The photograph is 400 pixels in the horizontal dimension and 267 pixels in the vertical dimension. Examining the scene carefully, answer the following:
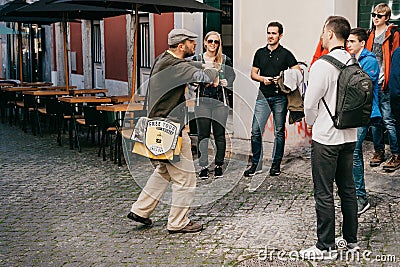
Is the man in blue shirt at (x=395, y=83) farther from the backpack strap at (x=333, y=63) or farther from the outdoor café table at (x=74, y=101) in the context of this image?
the outdoor café table at (x=74, y=101)

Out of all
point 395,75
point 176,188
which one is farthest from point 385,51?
point 176,188

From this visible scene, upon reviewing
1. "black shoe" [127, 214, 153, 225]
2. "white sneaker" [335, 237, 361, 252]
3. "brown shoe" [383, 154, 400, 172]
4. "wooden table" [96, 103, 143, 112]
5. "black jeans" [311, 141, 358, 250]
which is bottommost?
"white sneaker" [335, 237, 361, 252]

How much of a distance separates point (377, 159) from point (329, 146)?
3.62m

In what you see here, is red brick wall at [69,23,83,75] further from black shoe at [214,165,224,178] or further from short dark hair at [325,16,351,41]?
short dark hair at [325,16,351,41]

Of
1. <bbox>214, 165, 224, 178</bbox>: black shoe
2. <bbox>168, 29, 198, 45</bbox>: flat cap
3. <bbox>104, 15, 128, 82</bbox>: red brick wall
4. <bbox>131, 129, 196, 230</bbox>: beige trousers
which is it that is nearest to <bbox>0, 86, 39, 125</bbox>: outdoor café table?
<bbox>104, 15, 128, 82</bbox>: red brick wall

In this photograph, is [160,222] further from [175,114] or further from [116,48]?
[116,48]

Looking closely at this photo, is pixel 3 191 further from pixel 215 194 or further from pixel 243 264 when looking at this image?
pixel 243 264

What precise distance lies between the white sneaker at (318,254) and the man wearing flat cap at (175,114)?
117cm

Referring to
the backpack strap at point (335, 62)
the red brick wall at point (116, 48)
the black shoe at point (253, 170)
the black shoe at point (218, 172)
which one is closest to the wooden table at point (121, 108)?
the black shoe at point (218, 172)

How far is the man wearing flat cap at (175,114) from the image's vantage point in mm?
6008

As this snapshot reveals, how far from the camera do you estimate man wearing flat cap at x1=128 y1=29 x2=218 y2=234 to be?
601cm

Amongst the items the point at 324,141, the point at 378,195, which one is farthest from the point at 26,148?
the point at 324,141

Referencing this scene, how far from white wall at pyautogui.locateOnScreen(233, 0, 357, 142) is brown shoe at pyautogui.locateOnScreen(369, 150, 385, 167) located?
6.57ft

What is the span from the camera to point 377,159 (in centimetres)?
859
